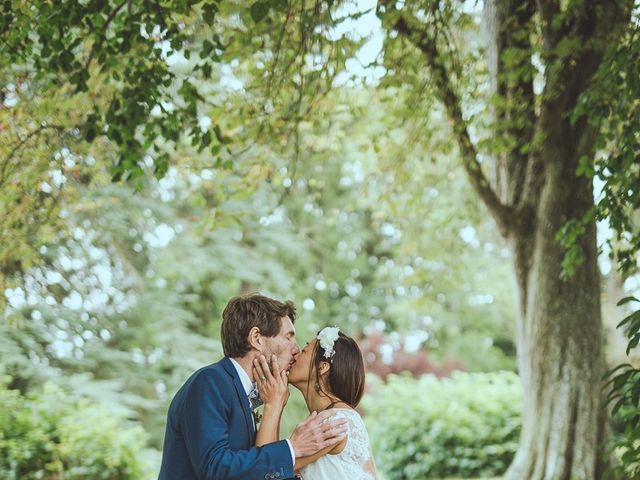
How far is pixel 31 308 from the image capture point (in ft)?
38.0

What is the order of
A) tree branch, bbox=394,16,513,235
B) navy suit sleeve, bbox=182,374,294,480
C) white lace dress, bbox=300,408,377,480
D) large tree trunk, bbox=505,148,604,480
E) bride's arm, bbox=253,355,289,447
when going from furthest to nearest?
large tree trunk, bbox=505,148,604,480 → tree branch, bbox=394,16,513,235 → white lace dress, bbox=300,408,377,480 → bride's arm, bbox=253,355,289,447 → navy suit sleeve, bbox=182,374,294,480

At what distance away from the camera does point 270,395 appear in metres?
3.66

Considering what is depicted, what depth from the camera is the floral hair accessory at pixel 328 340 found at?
159 inches

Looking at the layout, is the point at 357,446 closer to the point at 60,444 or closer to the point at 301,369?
the point at 301,369

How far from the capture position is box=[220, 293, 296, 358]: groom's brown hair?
12.4 feet

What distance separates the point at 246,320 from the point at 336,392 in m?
0.63

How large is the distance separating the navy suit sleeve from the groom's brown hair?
10.1 inches

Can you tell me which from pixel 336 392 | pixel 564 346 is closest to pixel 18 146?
pixel 336 392

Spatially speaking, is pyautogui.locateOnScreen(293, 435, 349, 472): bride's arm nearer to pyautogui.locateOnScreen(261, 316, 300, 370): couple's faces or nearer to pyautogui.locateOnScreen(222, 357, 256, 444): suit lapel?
pyautogui.locateOnScreen(222, 357, 256, 444): suit lapel

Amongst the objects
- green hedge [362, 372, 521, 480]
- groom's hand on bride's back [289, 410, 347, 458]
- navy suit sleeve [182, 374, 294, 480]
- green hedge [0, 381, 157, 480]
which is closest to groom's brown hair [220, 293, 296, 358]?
navy suit sleeve [182, 374, 294, 480]

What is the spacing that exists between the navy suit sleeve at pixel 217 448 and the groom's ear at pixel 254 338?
0.27m

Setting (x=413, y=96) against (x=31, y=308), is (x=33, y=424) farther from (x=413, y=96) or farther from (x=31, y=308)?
(x=413, y=96)

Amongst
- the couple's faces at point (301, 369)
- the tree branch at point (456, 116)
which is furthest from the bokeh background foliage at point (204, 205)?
the couple's faces at point (301, 369)

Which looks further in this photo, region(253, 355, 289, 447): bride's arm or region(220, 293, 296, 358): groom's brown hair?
region(220, 293, 296, 358): groom's brown hair
